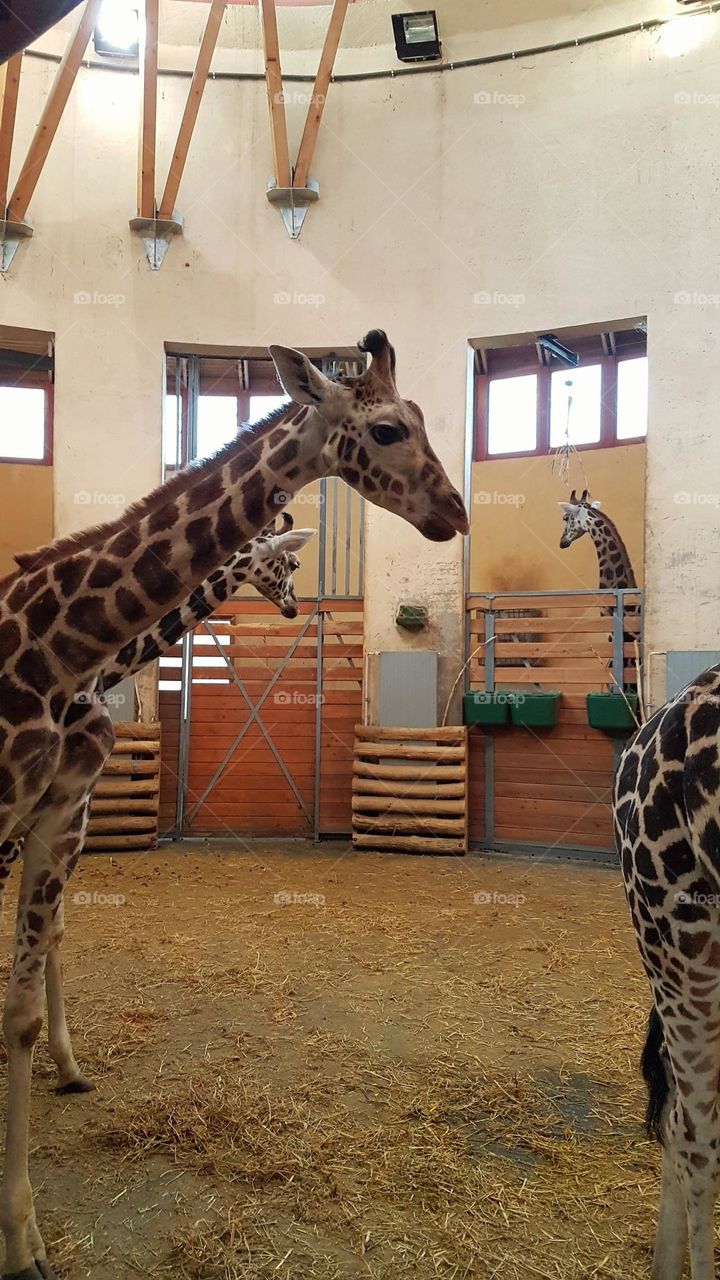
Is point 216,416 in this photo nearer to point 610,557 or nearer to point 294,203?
point 294,203

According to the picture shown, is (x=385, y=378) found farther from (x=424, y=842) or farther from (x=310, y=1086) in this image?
(x=424, y=842)

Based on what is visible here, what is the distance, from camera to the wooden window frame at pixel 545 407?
38.5 ft

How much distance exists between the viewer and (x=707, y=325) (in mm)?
7652

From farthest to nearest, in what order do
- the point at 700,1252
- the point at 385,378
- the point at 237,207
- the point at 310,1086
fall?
1. the point at 237,207
2. the point at 310,1086
3. the point at 385,378
4. the point at 700,1252

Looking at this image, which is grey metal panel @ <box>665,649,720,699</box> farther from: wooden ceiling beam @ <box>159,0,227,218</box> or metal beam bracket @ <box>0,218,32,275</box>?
metal beam bracket @ <box>0,218,32,275</box>

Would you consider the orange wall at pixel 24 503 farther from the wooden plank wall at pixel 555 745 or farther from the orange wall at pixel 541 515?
the wooden plank wall at pixel 555 745

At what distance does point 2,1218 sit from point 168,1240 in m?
0.48

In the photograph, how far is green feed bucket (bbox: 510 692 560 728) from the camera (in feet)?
25.9

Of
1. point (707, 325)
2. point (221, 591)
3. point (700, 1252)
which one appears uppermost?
point (707, 325)

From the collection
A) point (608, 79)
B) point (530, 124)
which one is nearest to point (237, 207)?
point (530, 124)

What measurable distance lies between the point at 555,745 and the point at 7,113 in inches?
324

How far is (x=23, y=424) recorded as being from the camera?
11867mm

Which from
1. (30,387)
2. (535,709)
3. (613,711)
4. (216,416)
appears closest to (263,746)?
(535,709)

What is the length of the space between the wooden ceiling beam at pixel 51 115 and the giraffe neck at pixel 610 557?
6.84 m
